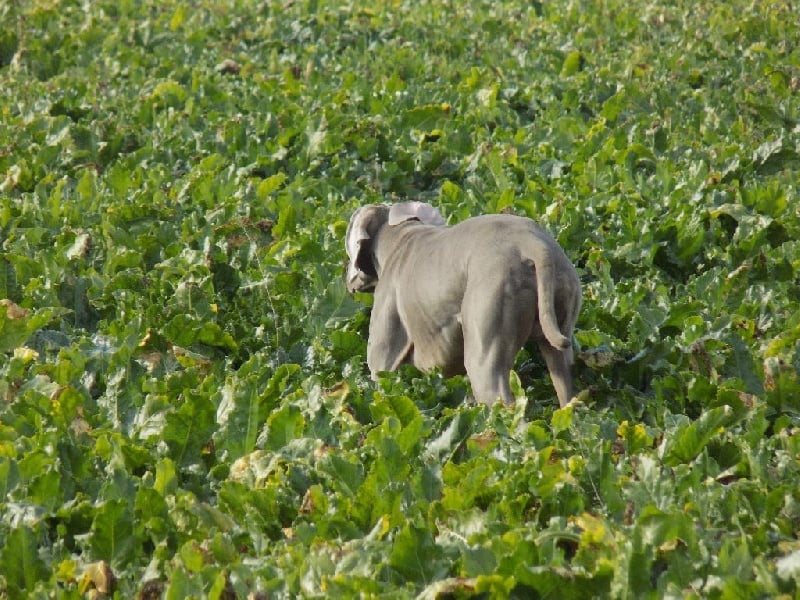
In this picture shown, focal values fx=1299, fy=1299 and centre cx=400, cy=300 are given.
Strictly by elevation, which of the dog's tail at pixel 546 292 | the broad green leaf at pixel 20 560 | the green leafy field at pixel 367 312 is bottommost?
the green leafy field at pixel 367 312

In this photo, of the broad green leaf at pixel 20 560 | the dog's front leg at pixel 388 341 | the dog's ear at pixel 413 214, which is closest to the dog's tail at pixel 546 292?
the dog's front leg at pixel 388 341

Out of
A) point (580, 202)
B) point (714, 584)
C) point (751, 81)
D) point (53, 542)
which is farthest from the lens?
point (751, 81)

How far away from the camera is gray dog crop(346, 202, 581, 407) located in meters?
5.41

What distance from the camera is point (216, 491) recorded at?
507cm

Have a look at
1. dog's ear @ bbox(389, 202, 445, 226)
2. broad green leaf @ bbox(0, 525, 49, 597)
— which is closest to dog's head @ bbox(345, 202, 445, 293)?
dog's ear @ bbox(389, 202, 445, 226)

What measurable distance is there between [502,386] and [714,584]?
6.37 feet

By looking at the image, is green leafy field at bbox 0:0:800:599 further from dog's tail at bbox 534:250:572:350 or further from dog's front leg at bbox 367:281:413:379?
dog's tail at bbox 534:250:572:350

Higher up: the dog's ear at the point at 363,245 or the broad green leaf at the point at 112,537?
the broad green leaf at the point at 112,537

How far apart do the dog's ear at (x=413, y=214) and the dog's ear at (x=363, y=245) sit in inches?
4.0

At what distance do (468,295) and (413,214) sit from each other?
1.21 meters

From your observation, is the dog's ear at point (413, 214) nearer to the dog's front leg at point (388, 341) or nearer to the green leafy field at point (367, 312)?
the dog's front leg at point (388, 341)

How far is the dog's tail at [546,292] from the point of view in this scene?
530cm

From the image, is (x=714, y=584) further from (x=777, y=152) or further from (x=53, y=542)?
(x=777, y=152)

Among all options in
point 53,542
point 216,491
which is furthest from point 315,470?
point 53,542
